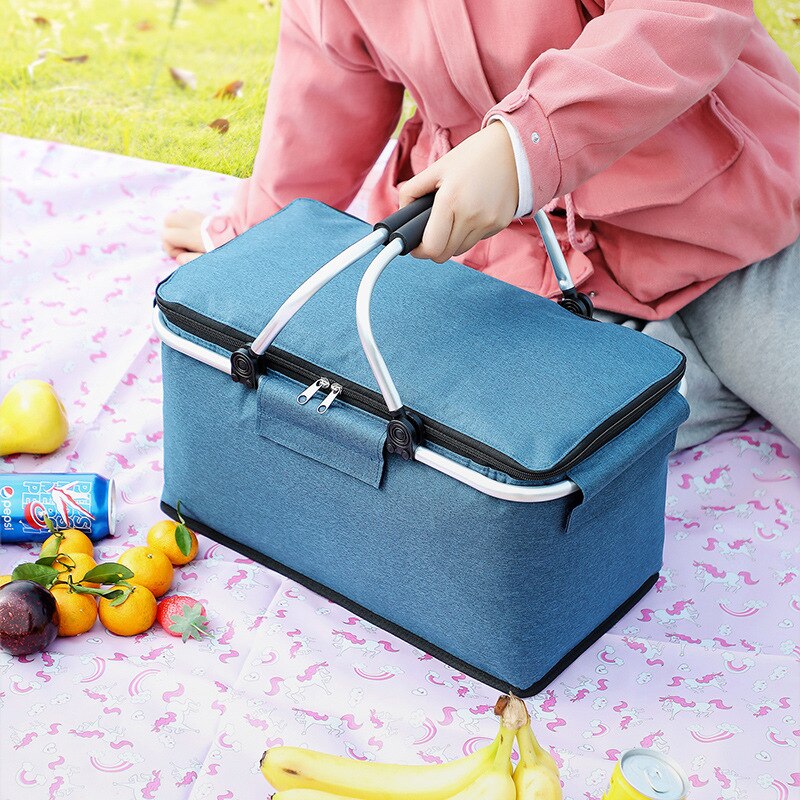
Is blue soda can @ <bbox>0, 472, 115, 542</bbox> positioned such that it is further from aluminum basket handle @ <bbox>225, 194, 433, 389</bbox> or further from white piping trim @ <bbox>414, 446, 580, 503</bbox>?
white piping trim @ <bbox>414, 446, 580, 503</bbox>

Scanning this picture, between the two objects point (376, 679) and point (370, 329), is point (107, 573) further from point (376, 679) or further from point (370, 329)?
point (370, 329)

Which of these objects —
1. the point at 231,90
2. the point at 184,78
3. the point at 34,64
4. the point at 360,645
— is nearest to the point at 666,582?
the point at 360,645

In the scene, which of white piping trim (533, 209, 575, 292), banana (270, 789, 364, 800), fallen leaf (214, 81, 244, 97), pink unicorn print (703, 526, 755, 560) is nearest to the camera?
banana (270, 789, 364, 800)

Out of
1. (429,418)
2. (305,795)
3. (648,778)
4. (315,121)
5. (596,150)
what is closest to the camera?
(648,778)

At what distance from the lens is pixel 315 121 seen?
67.6 inches

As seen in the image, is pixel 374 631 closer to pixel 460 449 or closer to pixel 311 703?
pixel 311 703

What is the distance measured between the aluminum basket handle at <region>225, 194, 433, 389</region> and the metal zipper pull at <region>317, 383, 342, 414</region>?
0.09 meters

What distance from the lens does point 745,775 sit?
3.92 feet

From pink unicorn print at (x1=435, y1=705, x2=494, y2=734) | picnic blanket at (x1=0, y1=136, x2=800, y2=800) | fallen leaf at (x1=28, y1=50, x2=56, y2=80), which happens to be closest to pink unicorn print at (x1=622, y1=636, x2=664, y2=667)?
picnic blanket at (x1=0, y1=136, x2=800, y2=800)

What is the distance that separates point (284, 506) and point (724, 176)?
0.72 metres

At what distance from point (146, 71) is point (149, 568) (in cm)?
178

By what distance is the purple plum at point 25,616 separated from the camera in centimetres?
124

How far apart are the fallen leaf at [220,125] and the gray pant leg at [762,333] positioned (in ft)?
4.03

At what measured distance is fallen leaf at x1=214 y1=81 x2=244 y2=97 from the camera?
2.63 m
